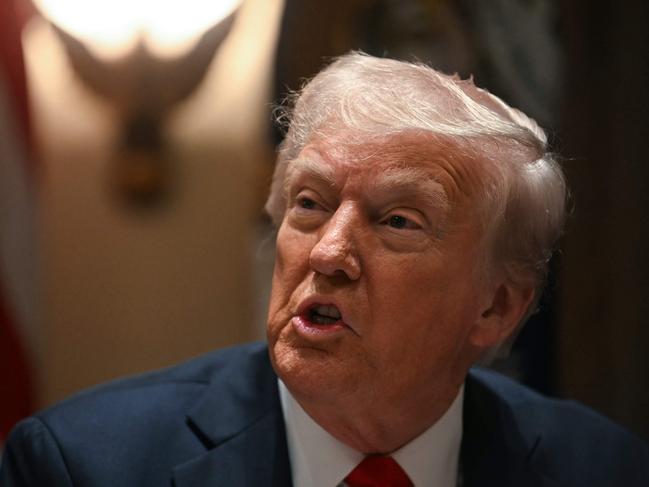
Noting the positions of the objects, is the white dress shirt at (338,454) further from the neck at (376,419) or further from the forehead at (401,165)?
the forehead at (401,165)

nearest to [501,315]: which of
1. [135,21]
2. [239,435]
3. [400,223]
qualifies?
[400,223]

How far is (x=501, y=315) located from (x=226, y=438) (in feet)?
2.11

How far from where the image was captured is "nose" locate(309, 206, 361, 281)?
222 cm

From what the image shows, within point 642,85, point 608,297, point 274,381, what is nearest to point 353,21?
point 642,85

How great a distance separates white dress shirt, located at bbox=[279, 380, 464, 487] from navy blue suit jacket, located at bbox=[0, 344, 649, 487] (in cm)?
3

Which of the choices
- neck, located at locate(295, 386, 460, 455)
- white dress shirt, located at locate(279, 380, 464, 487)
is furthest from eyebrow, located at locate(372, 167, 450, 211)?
white dress shirt, located at locate(279, 380, 464, 487)

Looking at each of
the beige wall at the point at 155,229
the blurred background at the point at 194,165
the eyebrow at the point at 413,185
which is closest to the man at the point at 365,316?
the eyebrow at the point at 413,185

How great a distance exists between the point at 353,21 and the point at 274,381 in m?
2.14

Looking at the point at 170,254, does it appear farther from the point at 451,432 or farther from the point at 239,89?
the point at 451,432

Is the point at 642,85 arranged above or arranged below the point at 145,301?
above

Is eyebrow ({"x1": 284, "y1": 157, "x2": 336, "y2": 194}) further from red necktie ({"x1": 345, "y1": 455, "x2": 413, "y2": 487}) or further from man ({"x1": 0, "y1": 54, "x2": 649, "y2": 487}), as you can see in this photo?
red necktie ({"x1": 345, "y1": 455, "x2": 413, "y2": 487})

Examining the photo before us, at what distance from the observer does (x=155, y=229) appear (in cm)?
432

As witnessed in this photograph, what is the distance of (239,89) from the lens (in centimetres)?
434

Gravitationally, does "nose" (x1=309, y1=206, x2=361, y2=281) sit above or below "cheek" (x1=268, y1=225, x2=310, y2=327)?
above
